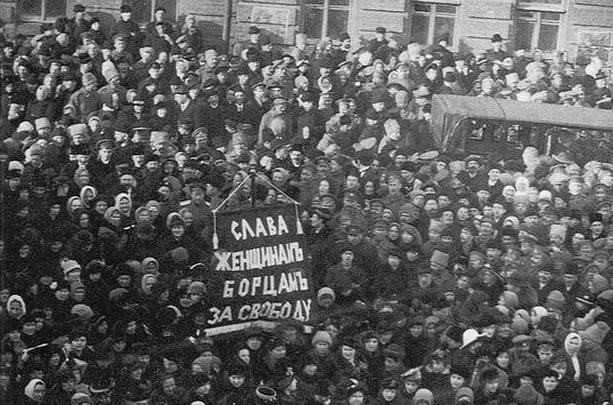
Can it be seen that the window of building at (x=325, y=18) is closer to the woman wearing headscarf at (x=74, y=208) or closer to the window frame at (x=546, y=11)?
the window frame at (x=546, y=11)

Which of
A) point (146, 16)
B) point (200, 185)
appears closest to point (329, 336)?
point (200, 185)

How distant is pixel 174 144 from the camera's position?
7.55m

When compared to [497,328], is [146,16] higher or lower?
higher

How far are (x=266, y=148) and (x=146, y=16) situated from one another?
3.59 ft

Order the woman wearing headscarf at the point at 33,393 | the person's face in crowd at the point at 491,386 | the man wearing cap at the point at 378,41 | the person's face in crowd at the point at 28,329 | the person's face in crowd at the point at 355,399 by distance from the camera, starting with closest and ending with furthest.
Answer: the woman wearing headscarf at the point at 33,393, the person's face in crowd at the point at 28,329, the person's face in crowd at the point at 355,399, the person's face in crowd at the point at 491,386, the man wearing cap at the point at 378,41

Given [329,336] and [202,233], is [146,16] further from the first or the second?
[329,336]

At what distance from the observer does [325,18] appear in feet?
24.3

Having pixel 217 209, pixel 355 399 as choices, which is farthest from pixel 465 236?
pixel 217 209

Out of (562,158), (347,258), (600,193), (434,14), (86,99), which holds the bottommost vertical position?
(347,258)

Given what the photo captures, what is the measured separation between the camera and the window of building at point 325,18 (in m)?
7.38

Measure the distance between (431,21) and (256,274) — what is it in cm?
188

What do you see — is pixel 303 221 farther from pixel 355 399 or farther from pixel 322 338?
pixel 355 399

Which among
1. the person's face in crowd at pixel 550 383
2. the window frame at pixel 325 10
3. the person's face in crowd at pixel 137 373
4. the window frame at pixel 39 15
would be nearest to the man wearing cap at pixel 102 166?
the window frame at pixel 39 15

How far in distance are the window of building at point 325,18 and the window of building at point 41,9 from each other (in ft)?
4.85
